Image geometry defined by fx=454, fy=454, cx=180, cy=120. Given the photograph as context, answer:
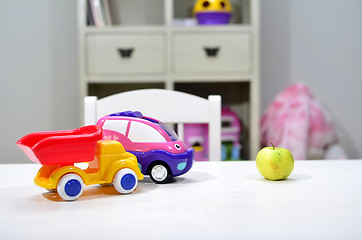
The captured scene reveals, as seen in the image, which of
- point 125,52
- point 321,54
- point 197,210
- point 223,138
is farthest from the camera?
point 321,54

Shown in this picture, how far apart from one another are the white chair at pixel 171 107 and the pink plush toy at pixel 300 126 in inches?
44.8

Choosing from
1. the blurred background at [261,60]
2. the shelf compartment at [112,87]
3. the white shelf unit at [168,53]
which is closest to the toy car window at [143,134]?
the white shelf unit at [168,53]

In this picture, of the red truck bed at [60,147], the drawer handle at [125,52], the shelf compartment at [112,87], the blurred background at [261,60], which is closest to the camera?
the red truck bed at [60,147]

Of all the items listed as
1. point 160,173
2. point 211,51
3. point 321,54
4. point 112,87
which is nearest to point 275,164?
point 160,173

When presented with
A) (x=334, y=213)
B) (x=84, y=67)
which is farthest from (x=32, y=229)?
(x=84, y=67)

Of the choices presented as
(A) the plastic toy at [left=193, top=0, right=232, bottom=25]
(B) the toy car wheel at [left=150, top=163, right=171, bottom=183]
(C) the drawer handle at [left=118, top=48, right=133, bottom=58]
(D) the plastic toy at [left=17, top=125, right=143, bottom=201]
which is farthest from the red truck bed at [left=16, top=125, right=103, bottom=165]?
(A) the plastic toy at [left=193, top=0, right=232, bottom=25]

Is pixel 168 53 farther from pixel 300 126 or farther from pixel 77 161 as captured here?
pixel 77 161

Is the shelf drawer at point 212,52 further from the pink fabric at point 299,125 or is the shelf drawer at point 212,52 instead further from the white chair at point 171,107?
the white chair at point 171,107

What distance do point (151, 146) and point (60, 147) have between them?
0.17 meters

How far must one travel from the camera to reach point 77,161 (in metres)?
0.64

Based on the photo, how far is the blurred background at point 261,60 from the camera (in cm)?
262

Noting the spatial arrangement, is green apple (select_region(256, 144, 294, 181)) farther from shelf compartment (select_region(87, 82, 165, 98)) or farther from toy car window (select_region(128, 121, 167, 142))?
shelf compartment (select_region(87, 82, 165, 98))

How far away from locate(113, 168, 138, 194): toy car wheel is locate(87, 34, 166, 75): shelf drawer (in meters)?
1.57

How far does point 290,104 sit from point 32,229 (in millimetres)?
2019
